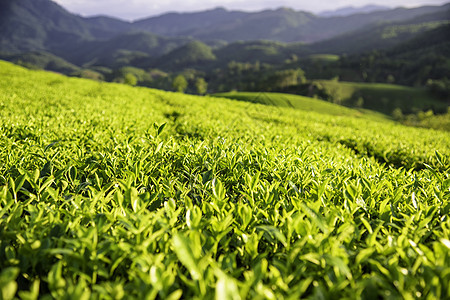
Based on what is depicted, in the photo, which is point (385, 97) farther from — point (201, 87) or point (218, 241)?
point (218, 241)

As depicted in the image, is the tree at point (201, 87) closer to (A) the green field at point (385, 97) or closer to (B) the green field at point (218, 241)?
(A) the green field at point (385, 97)

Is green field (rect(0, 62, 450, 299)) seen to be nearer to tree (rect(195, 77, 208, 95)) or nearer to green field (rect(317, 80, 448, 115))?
green field (rect(317, 80, 448, 115))

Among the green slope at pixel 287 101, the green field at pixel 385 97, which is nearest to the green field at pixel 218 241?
the green slope at pixel 287 101

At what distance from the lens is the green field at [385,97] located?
345 ft

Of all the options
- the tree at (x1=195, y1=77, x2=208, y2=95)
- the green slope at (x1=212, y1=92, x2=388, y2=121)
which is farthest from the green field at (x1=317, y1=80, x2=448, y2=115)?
the green slope at (x1=212, y1=92, x2=388, y2=121)

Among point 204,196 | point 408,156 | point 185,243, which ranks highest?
point 185,243

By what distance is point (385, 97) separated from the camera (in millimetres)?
113938

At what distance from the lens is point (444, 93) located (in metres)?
107

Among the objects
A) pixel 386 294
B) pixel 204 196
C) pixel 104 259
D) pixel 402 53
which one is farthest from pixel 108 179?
pixel 402 53

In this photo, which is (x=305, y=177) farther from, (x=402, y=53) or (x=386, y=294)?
(x=402, y=53)

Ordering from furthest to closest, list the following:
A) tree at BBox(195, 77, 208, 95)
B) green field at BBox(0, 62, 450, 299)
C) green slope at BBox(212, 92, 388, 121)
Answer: tree at BBox(195, 77, 208, 95)
green slope at BBox(212, 92, 388, 121)
green field at BBox(0, 62, 450, 299)

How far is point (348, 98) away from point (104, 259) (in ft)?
449

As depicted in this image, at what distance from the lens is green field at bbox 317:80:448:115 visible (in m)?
105

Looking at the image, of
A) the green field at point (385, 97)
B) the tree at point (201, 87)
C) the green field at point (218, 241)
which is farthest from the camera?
the tree at point (201, 87)
